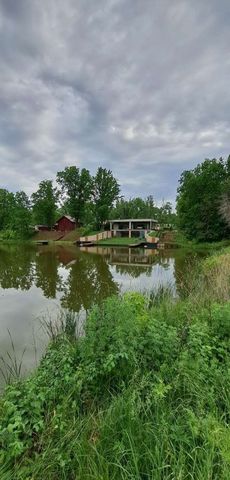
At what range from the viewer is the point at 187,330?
129 inches

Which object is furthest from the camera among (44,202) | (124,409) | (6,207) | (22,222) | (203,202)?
(6,207)

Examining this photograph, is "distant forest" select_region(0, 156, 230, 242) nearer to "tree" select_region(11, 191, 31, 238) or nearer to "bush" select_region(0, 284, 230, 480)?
"tree" select_region(11, 191, 31, 238)

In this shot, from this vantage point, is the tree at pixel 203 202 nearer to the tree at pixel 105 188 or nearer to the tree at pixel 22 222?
the tree at pixel 105 188

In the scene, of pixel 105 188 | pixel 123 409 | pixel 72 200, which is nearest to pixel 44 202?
pixel 72 200

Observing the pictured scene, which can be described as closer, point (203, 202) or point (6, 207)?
point (203, 202)

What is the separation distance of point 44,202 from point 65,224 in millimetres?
6049

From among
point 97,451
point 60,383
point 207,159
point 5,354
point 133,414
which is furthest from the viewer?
point 207,159

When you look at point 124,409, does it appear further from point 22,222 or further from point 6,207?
point 6,207

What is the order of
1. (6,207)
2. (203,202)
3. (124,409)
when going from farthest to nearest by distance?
(6,207)
(203,202)
(124,409)

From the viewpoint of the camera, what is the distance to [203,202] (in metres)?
31.8

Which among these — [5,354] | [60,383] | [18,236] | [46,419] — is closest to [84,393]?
[60,383]

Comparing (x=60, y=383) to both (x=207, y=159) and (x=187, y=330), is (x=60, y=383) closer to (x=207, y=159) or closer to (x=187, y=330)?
(x=187, y=330)

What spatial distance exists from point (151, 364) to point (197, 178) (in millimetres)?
34232

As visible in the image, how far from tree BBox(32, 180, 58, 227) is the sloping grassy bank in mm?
46121
